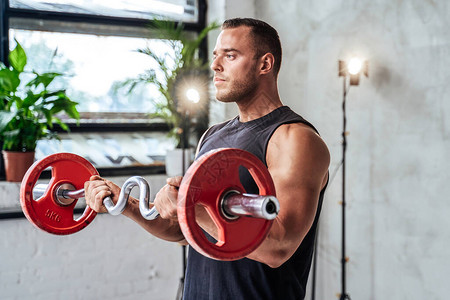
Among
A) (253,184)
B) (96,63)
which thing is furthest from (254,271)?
(96,63)

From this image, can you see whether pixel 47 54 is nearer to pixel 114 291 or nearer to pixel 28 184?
pixel 114 291

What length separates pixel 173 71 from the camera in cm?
265

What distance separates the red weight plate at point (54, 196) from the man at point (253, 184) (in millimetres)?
81

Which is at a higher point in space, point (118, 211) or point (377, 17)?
point (377, 17)

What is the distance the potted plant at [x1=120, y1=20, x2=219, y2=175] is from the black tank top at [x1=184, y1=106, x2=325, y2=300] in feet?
4.77

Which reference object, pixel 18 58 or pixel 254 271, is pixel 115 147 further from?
pixel 254 271

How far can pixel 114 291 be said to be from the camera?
104 inches

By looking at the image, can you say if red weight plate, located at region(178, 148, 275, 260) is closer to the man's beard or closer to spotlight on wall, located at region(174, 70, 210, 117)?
the man's beard

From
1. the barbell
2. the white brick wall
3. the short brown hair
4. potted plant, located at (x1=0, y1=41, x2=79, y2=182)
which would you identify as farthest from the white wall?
potted plant, located at (x1=0, y1=41, x2=79, y2=182)

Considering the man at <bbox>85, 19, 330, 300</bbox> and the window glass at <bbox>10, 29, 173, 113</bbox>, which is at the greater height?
the window glass at <bbox>10, 29, 173, 113</bbox>

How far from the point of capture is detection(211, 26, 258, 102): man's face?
44.4 inches

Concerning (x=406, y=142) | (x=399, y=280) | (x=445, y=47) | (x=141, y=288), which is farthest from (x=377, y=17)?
(x=141, y=288)

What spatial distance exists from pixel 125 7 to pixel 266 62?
6.72 feet

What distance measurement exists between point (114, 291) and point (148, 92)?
53.7 inches
